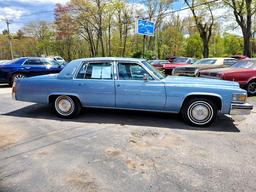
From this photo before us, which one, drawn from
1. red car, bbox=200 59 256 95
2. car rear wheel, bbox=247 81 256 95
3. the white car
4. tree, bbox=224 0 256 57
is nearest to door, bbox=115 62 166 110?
red car, bbox=200 59 256 95

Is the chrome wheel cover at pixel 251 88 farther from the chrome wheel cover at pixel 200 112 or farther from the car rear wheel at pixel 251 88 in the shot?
the chrome wheel cover at pixel 200 112

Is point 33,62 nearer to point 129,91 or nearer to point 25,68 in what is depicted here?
point 25,68

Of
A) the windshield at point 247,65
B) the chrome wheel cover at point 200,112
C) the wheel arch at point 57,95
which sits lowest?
the chrome wheel cover at point 200,112

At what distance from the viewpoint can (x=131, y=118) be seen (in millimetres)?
5773

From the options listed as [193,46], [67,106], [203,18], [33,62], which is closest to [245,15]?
[203,18]

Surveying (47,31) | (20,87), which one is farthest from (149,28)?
(47,31)

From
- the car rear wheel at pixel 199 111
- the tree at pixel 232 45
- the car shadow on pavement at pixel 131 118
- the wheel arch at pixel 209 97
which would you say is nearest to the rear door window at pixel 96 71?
the car shadow on pavement at pixel 131 118

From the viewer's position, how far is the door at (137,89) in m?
5.15

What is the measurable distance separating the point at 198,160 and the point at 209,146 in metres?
0.66

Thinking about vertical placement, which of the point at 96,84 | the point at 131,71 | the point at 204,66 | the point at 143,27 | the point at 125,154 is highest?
the point at 143,27

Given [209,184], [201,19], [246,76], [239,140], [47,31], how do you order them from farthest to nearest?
[47,31] < [201,19] < [246,76] < [239,140] < [209,184]

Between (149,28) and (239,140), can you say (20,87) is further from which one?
(149,28)

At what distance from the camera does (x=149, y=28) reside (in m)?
22.5

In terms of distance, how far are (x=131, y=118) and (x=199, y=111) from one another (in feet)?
5.48
